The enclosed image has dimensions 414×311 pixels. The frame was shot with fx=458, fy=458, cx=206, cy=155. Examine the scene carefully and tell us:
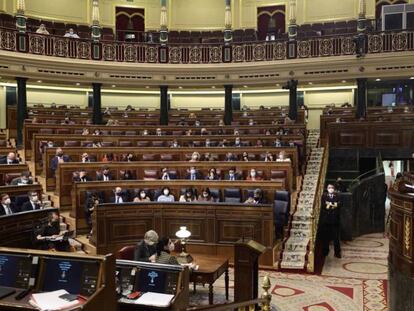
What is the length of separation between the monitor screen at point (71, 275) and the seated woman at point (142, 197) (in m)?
5.21

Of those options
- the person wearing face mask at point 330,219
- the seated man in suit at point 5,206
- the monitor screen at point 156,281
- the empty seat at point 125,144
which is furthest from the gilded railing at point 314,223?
the empty seat at point 125,144

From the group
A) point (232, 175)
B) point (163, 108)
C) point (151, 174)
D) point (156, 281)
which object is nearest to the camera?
point (156, 281)

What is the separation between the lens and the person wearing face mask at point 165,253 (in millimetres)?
4905

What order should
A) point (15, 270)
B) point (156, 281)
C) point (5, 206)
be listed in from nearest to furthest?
point (15, 270) < point (156, 281) < point (5, 206)

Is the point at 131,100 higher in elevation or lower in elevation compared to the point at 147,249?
higher

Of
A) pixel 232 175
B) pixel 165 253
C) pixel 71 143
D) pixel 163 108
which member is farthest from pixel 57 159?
pixel 163 108

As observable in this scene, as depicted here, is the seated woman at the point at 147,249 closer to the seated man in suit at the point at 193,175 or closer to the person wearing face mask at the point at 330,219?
the person wearing face mask at the point at 330,219

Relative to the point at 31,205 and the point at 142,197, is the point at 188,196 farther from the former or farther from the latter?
the point at 31,205

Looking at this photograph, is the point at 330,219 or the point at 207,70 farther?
the point at 207,70

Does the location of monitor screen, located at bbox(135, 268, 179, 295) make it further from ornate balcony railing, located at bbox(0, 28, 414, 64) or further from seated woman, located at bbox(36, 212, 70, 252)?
ornate balcony railing, located at bbox(0, 28, 414, 64)

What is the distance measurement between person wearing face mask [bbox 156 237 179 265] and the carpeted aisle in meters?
0.73

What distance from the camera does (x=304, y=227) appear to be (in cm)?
859

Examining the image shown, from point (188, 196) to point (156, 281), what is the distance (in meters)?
4.95

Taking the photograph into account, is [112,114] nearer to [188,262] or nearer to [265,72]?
[265,72]
